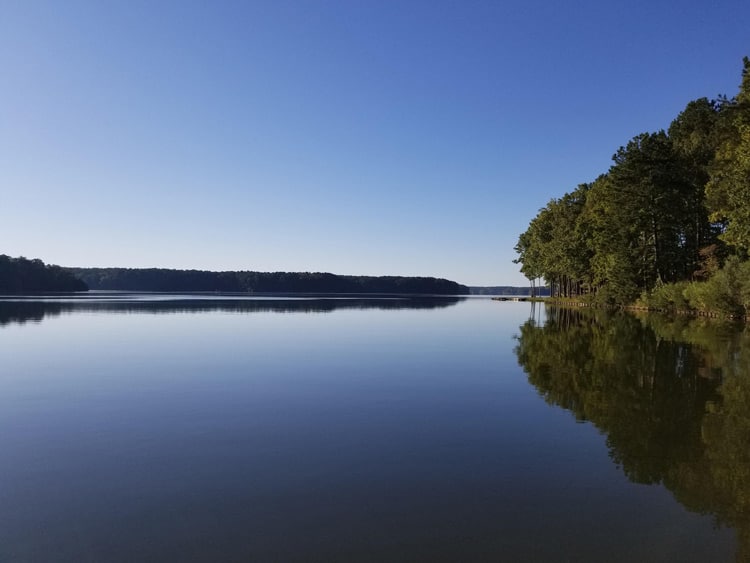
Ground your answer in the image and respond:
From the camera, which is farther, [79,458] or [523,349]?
[523,349]

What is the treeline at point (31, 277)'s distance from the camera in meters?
164

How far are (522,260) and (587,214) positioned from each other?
135 ft

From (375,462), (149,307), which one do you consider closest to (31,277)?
(149,307)

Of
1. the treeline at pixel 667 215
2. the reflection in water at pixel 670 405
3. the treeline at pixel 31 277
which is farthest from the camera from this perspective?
the treeline at pixel 31 277

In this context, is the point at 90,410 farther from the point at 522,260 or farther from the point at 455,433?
the point at 522,260

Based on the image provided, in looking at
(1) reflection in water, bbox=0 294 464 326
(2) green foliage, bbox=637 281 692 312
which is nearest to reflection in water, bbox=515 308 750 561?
(2) green foliage, bbox=637 281 692 312

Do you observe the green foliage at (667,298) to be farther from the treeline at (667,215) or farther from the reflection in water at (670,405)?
the reflection in water at (670,405)

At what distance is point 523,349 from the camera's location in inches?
973

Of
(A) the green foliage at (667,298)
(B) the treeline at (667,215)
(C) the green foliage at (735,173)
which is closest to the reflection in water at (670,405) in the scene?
(C) the green foliage at (735,173)

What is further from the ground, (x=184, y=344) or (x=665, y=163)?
(x=665, y=163)

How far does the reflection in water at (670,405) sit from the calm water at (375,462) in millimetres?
63

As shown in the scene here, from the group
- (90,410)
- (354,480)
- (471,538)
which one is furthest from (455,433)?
(90,410)

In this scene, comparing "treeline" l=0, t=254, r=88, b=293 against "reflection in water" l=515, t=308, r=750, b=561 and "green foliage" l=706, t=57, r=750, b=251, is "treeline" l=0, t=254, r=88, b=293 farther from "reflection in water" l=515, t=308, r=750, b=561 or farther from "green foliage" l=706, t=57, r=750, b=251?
"green foliage" l=706, t=57, r=750, b=251

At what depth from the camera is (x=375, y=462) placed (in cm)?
852
